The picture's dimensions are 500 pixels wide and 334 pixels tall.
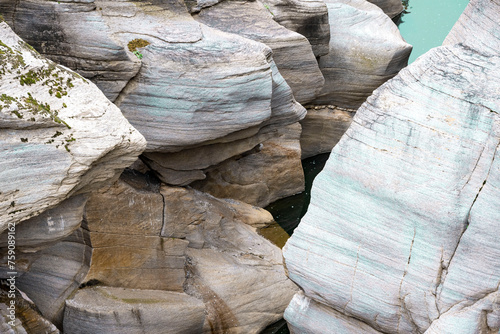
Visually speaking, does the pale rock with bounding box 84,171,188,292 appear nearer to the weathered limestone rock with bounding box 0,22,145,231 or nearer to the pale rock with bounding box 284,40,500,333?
the weathered limestone rock with bounding box 0,22,145,231

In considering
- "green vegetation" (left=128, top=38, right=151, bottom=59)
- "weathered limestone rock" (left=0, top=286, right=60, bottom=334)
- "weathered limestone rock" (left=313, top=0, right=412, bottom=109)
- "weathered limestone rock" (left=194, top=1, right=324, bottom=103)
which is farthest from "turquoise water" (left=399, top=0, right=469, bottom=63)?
"weathered limestone rock" (left=0, top=286, right=60, bottom=334)

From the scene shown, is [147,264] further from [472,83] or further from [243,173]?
[472,83]

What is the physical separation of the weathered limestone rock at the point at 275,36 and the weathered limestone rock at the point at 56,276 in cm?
471

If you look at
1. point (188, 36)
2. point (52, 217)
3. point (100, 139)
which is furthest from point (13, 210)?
point (188, 36)

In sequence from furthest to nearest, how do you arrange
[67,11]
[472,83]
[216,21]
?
[216,21] → [67,11] → [472,83]

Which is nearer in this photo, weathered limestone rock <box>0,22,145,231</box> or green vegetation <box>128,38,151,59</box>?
weathered limestone rock <box>0,22,145,231</box>

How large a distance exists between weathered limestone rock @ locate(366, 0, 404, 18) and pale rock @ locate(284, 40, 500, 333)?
45.3 feet

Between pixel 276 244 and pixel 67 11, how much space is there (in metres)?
5.63

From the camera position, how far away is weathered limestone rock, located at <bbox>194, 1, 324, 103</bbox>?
36.6 ft

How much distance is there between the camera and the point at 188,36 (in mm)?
9758

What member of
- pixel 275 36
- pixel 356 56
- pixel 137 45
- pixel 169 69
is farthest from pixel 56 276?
pixel 356 56

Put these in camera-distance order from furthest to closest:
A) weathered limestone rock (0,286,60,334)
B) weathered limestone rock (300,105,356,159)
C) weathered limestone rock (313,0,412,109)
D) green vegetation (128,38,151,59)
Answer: weathered limestone rock (300,105,356,159) → weathered limestone rock (313,0,412,109) → green vegetation (128,38,151,59) → weathered limestone rock (0,286,60,334)

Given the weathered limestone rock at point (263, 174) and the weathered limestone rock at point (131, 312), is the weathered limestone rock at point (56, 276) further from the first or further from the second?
the weathered limestone rock at point (263, 174)

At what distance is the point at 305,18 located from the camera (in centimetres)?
1308
